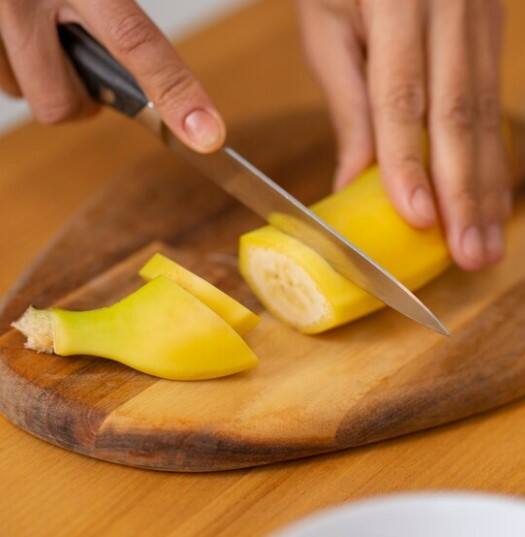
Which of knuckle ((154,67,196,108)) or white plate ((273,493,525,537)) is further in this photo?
knuckle ((154,67,196,108))

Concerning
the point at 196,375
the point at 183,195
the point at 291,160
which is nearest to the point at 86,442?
the point at 196,375

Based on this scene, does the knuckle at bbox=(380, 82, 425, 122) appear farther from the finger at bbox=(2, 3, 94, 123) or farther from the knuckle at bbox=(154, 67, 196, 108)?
the finger at bbox=(2, 3, 94, 123)

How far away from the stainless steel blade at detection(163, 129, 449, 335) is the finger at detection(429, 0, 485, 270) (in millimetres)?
187

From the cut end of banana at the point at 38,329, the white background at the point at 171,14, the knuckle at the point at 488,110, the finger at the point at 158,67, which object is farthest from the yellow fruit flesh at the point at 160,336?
the white background at the point at 171,14

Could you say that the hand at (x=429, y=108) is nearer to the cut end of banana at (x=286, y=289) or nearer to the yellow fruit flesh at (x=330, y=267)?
the yellow fruit flesh at (x=330, y=267)

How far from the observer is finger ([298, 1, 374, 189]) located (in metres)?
1.61

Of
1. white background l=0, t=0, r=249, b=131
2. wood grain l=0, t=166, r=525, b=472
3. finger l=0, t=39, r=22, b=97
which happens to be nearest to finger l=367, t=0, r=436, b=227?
wood grain l=0, t=166, r=525, b=472

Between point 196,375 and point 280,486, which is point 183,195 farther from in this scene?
point 280,486

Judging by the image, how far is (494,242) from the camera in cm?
153

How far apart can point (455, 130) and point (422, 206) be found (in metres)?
0.17

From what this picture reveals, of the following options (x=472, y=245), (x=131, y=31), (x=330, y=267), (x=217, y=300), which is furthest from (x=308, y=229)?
(x=131, y=31)

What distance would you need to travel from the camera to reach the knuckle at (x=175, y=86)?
1.41m

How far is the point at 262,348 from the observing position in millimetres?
1377

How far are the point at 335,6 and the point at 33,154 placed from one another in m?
0.67
